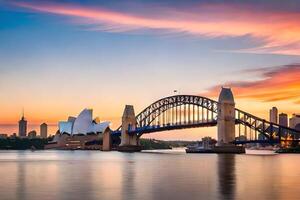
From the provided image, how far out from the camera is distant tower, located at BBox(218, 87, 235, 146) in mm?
154500

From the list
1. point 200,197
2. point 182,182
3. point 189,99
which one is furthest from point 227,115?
point 200,197

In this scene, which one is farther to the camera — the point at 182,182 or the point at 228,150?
the point at 228,150

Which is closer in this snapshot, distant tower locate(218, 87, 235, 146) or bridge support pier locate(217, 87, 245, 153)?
bridge support pier locate(217, 87, 245, 153)

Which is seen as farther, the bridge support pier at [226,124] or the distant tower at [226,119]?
the distant tower at [226,119]

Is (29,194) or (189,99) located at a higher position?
(189,99)

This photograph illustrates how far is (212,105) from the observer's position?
172125mm

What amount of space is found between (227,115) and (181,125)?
647 inches

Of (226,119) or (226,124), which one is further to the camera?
(226,119)

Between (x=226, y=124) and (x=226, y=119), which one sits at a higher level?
(x=226, y=119)

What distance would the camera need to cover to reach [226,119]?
157 meters

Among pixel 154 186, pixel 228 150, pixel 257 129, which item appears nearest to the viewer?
pixel 154 186

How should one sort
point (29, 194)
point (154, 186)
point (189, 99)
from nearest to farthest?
point (29, 194)
point (154, 186)
point (189, 99)

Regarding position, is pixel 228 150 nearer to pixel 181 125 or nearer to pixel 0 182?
pixel 181 125

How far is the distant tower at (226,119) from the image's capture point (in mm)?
154500
